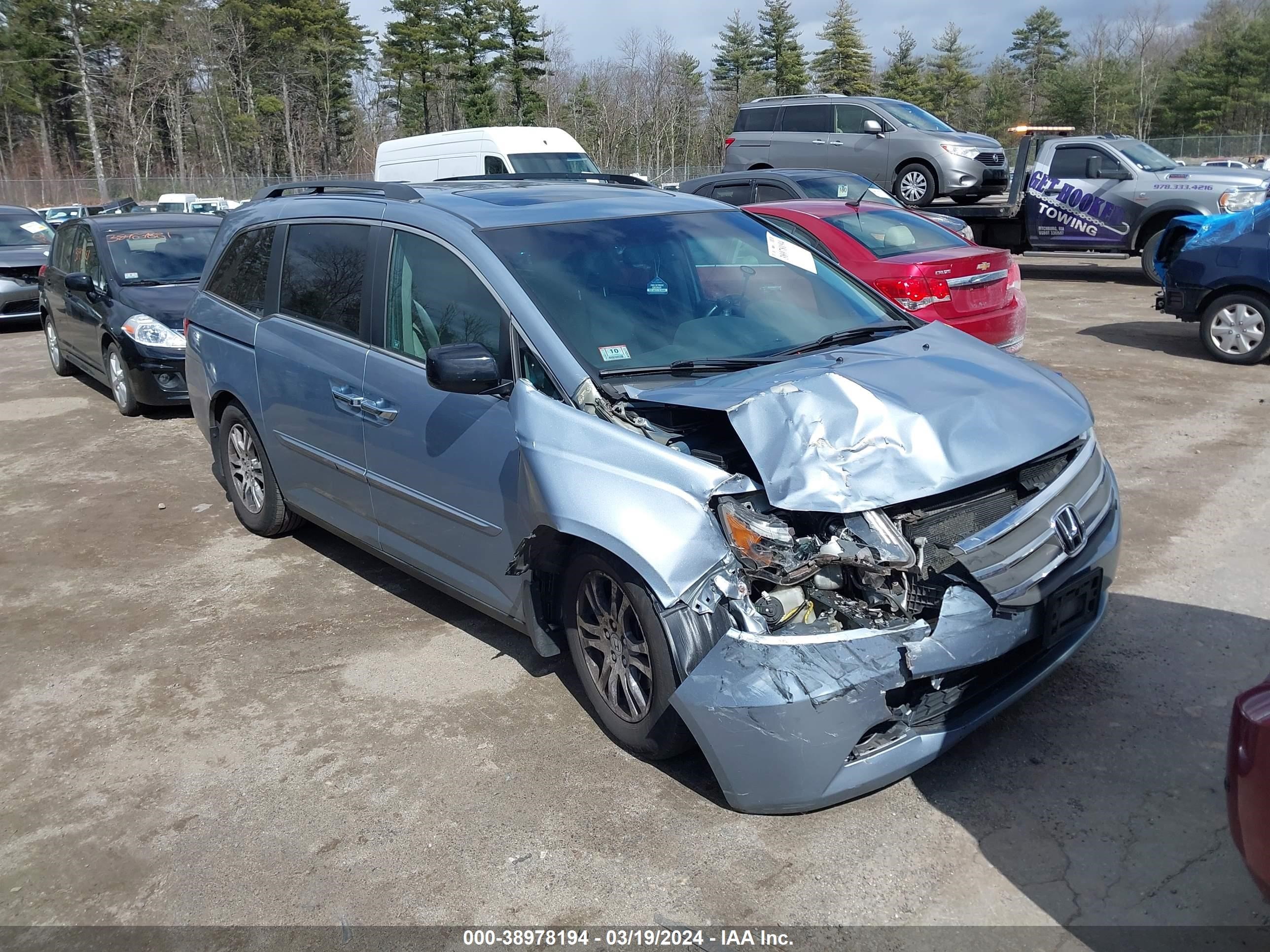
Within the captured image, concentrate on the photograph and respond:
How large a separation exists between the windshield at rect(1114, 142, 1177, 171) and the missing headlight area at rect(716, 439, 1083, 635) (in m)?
14.7

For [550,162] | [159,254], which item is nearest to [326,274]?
[159,254]

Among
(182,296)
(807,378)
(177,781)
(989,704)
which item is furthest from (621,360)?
(182,296)

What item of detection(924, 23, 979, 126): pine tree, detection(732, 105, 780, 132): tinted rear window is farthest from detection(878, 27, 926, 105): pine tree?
detection(732, 105, 780, 132): tinted rear window

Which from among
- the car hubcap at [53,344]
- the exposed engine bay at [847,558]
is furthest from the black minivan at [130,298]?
the exposed engine bay at [847,558]

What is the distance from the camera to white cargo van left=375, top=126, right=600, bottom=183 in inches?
661

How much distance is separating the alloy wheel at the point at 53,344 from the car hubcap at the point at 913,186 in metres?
12.8

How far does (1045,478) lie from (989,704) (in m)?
0.83

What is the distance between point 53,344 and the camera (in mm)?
11938

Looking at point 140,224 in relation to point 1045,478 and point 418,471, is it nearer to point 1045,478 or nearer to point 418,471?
point 418,471

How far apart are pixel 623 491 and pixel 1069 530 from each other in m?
1.47

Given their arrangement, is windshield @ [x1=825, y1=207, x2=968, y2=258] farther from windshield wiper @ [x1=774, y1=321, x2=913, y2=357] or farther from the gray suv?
the gray suv

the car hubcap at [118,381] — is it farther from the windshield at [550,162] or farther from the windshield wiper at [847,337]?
the windshield at [550,162]

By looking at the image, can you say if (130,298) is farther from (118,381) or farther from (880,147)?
(880,147)

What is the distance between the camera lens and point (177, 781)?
3766 mm
